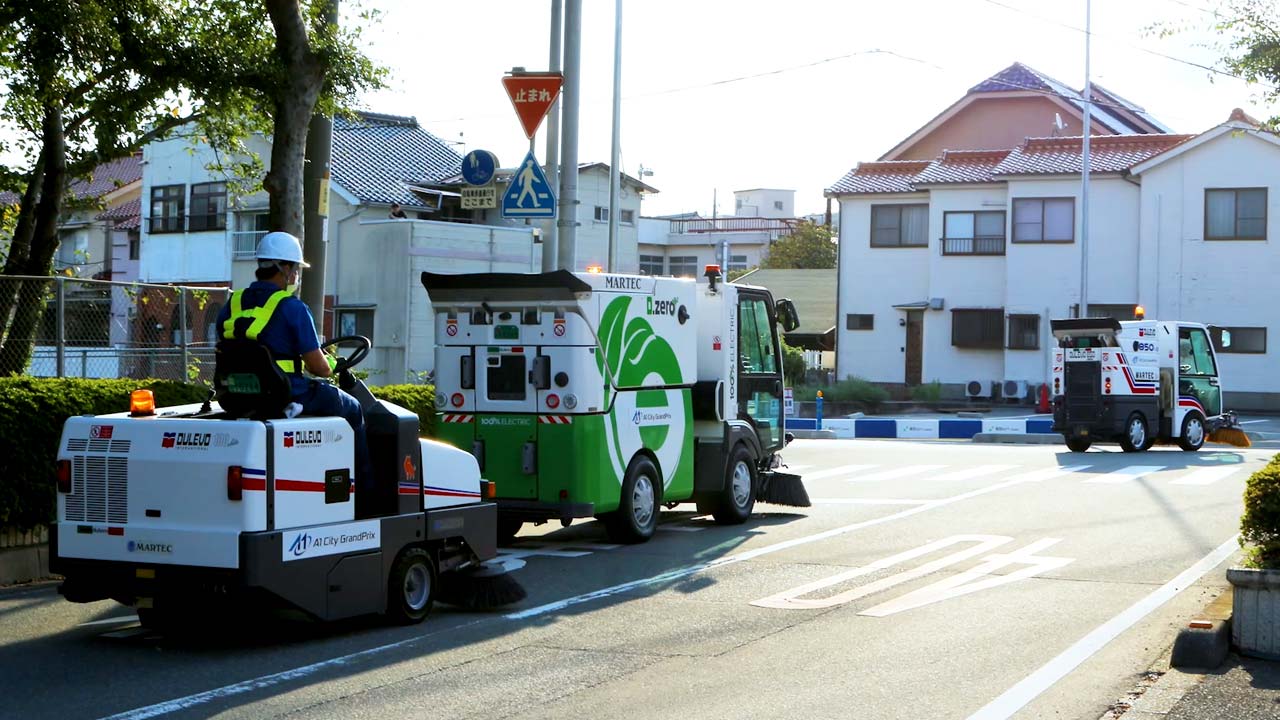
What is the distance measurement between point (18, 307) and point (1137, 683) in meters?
12.1

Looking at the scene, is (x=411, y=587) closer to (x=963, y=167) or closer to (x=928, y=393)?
(x=928, y=393)

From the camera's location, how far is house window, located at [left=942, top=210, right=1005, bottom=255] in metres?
43.8

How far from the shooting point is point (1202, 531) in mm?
14000

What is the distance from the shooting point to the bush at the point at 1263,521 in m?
8.13

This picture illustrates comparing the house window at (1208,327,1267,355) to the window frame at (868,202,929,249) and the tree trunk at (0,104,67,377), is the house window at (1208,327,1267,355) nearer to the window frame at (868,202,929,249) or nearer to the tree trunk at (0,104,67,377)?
the window frame at (868,202,929,249)

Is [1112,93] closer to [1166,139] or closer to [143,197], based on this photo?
[1166,139]

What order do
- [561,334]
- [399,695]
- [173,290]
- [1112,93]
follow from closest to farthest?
[399,695], [561,334], [173,290], [1112,93]

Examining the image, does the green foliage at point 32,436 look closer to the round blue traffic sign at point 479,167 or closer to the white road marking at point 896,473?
the round blue traffic sign at point 479,167

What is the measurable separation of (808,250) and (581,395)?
57377mm

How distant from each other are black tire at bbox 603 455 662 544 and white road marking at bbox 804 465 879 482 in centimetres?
687

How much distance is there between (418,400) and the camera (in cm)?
1530

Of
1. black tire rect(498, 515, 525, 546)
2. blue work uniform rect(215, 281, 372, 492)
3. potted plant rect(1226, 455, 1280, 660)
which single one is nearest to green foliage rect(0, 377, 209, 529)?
blue work uniform rect(215, 281, 372, 492)

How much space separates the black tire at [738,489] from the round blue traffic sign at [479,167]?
5.00m

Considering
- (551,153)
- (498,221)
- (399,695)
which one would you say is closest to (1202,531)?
(551,153)
